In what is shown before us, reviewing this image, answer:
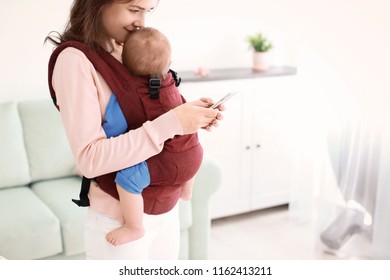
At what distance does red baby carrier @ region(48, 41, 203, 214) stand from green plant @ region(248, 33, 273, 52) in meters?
1.75

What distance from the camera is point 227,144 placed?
2.74 m

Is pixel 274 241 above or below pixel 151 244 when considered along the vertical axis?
below

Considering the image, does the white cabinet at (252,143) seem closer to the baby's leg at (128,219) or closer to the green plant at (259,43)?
the green plant at (259,43)

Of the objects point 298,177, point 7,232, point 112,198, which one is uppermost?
point 112,198

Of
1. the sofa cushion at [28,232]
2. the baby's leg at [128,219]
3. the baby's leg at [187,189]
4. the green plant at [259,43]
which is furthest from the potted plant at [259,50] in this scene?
the baby's leg at [128,219]

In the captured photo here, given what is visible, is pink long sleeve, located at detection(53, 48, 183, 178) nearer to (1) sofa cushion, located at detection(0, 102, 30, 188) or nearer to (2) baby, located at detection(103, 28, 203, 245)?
(2) baby, located at detection(103, 28, 203, 245)

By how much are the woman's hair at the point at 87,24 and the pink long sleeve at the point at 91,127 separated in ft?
0.20

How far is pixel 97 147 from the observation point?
3.27ft

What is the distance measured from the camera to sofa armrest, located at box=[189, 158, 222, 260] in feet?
7.00

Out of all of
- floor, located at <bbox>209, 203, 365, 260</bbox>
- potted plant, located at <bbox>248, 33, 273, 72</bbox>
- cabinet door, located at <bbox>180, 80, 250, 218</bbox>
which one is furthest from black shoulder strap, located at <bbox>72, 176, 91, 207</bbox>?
potted plant, located at <bbox>248, 33, 273, 72</bbox>

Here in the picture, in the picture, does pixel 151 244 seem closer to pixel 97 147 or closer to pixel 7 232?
pixel 97 147

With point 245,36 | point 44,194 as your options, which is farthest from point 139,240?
point 245,36

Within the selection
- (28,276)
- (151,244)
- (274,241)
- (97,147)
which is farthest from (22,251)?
(274,241)

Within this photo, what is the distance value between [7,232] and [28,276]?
2.50ft
